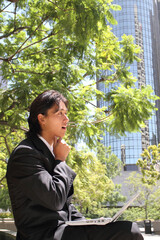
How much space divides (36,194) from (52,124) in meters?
0.51

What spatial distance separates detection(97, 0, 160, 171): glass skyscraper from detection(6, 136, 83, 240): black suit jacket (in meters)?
76.9

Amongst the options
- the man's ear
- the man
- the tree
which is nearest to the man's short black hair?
the man's ear

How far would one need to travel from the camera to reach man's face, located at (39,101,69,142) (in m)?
1.80

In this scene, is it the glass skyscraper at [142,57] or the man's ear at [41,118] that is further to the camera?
the glass skyscraper at [142,57]

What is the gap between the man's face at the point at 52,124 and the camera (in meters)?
1.80

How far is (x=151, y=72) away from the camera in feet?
283

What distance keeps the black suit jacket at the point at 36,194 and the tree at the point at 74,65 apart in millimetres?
3403

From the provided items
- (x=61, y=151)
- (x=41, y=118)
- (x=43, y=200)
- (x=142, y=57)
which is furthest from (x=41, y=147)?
(x=142, y=57)

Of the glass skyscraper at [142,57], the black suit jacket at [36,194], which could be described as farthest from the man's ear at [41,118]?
the glass skyscraper at [142,57]

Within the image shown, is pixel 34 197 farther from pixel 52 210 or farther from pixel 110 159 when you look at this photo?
pixel 110 159

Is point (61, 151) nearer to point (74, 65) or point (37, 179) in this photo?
point (37, 179)

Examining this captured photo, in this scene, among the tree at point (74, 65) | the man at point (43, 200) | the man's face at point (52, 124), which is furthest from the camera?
the tree at point (74, 65)

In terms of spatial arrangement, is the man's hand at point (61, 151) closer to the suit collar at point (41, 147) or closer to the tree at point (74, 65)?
the suit collar at point (41, 147)

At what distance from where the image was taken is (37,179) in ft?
4.75
